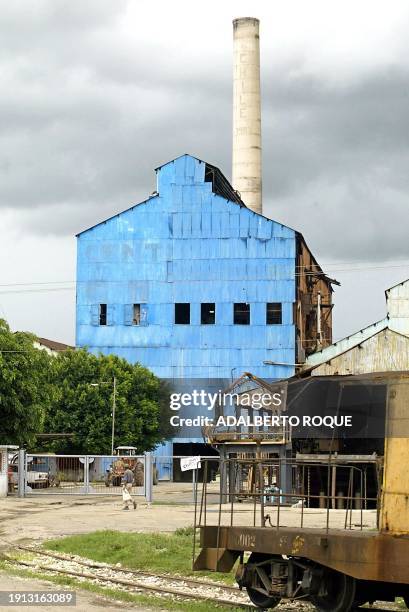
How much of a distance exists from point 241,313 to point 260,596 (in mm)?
63740

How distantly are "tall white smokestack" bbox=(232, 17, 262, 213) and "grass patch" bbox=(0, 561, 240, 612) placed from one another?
66889 millimetres

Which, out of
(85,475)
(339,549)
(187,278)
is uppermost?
(187,278)

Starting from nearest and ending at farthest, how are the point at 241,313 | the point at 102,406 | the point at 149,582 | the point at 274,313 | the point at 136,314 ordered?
the point at 149,582 → the point at 102,406 → the point at 274,313 → the point at 241,313 → the point at 136,314

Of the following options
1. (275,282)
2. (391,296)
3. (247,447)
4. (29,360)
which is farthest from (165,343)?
Answer: (247,447)

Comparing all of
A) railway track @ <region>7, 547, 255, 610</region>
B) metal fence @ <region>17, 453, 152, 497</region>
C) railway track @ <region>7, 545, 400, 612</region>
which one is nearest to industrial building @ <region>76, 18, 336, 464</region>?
metal fence @ <region>17, 453, 152, 497</region>

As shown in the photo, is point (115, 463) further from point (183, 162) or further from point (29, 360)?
point (183, 162)

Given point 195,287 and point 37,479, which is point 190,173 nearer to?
point 195,287

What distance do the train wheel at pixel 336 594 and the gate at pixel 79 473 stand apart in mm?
30555

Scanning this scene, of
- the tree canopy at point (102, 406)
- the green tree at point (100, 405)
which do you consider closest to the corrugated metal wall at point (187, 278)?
the tree canopy at point (102, 406)

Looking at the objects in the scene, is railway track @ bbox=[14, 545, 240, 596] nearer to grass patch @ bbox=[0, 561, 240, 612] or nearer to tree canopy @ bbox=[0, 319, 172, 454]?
grass patch @ bbox=[0, 561, 240, 612]

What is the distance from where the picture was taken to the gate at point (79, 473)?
152 feet

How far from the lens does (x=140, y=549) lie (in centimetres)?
2319

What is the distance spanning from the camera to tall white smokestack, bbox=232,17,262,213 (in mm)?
84625

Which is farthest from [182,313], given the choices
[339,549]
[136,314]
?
[339,549]
